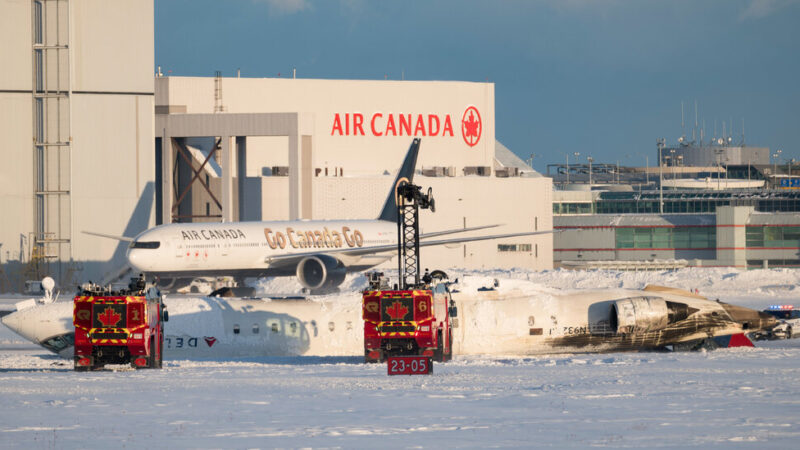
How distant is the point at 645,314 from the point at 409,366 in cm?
1079

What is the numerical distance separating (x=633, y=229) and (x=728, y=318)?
81323 mm

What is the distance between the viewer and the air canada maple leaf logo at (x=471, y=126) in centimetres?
11088

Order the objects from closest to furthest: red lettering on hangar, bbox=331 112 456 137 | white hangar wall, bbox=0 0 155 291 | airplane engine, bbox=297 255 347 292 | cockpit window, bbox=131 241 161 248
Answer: cockpit window, bbox=131 241 161 248
airplane engine, bbox=297 255 347 292
white hangar wall, bbox=0 0 155 291
red lettering on hangar, bbox=331 112 456 137

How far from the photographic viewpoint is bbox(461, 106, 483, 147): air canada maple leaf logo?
110875 millimetres

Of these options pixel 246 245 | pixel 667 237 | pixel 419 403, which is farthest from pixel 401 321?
pixel 667 237

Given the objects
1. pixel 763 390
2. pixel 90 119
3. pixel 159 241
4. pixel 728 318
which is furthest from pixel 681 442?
pixel 90 119

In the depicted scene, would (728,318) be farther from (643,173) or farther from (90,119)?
(643,173)

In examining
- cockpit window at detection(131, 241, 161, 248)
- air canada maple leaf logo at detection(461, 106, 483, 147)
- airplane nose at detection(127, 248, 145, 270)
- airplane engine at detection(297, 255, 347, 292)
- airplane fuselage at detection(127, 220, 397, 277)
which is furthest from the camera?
air canada maple leaf logo at detection(461, 106, 483, 147)

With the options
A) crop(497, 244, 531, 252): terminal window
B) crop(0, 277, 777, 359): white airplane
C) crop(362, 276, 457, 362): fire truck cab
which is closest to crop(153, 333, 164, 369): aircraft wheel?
crop(0, 277, 777, 359): white airplane

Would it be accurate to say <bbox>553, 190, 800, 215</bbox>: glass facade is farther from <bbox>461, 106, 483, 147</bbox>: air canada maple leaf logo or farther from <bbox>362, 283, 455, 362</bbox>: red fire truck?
<bbox>362, 283, 455, 362</bbox>: red fire truck

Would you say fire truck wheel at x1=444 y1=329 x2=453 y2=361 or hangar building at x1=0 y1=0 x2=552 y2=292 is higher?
hangar building at x1=0 y1=0 x2=552 y2=292

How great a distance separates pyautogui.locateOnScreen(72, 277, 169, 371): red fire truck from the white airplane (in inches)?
173

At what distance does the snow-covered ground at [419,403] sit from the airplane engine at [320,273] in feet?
97.9

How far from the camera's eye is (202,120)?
88.0 m
